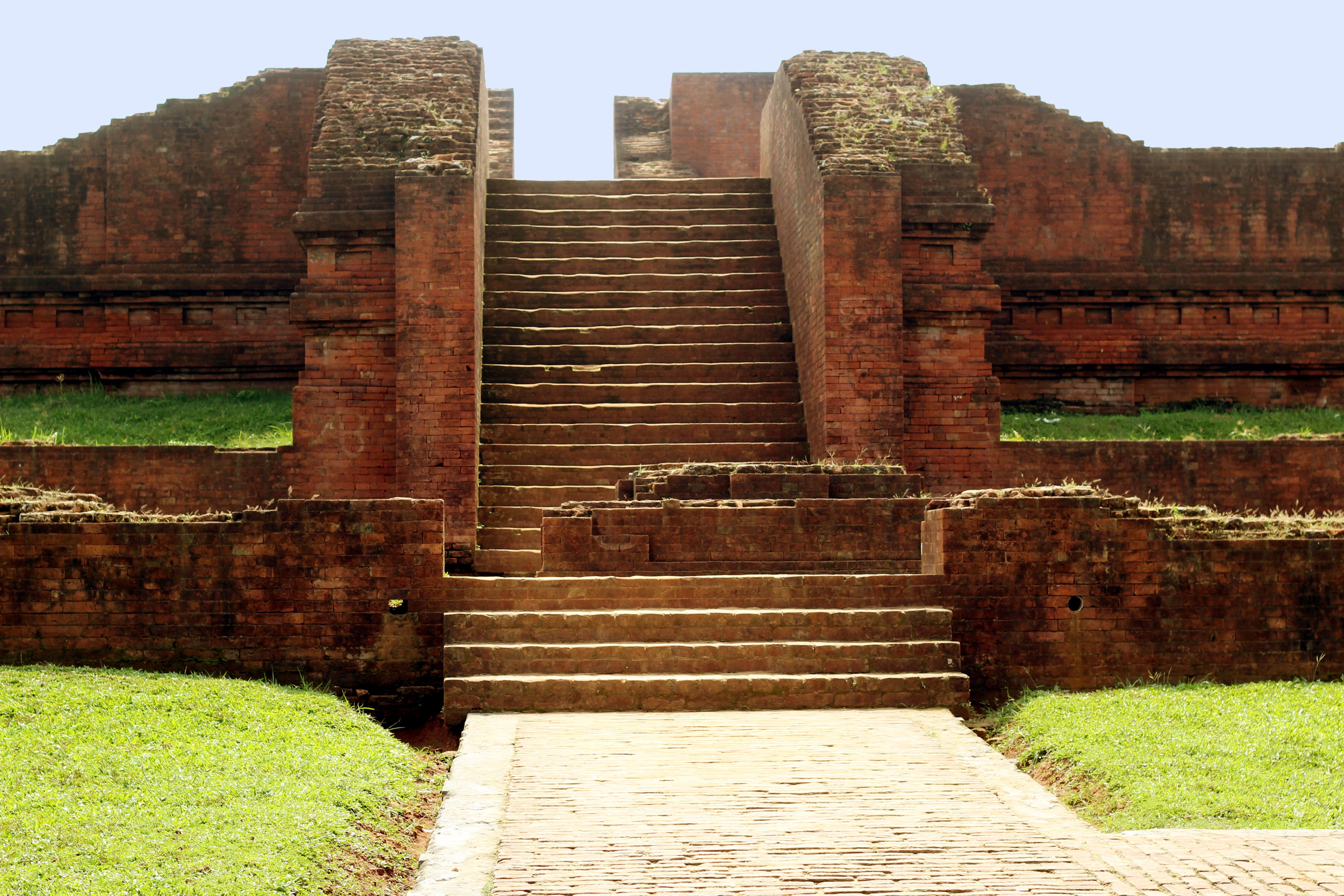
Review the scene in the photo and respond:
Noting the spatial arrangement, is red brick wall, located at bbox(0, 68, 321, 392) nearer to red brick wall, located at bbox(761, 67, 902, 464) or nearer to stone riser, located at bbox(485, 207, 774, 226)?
stone riser, located at bbox(485, 207, 774, 226)

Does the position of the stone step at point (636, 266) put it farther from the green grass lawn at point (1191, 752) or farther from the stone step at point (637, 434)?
the green grass lawn at point (1191, 752)

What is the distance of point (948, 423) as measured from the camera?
37.7ft

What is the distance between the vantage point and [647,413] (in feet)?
38.8

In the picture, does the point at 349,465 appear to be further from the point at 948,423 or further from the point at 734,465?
the point at 948,423

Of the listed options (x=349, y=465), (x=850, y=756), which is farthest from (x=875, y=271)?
(x=850, y=756)

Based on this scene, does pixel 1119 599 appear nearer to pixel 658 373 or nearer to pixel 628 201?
pixel 658 373

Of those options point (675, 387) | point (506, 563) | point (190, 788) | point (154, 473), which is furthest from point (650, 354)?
point (190, 788)

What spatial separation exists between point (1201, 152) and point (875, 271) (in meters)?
6.53

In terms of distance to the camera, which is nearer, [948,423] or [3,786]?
[3,786]

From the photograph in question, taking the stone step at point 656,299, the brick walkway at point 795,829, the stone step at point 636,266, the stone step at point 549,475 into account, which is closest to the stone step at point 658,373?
the stone step at point 656,299

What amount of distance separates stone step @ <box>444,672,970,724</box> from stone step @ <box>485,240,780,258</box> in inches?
273

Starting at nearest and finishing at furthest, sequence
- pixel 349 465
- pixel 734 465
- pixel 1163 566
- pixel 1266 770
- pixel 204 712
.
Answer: pixel 1266 770 → pixel 204 712 → pixel 1163 566 → pixel 734 465 → pixel 349 465

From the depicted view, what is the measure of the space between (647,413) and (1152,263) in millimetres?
7161

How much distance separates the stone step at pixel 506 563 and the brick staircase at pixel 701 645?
6.82ft
